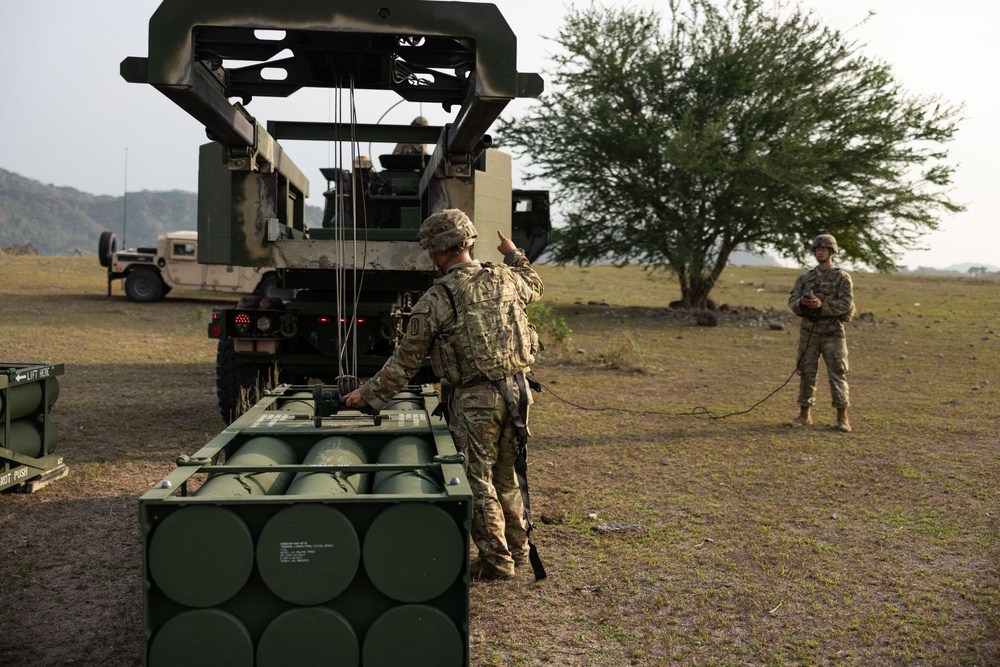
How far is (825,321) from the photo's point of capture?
8.25m

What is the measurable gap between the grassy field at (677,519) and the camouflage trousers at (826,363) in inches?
12.9

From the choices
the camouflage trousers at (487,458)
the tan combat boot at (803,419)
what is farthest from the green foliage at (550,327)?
the camouflage trousers at (487,458)

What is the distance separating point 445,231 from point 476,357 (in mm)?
572

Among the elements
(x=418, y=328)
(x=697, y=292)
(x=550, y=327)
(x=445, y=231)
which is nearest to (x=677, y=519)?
(x=418, y=328)

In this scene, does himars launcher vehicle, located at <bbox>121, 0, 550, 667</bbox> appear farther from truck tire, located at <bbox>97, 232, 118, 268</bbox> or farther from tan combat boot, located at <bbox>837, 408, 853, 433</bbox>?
truck tire, located at <bbox>97, 232, 118, 268</bbox>

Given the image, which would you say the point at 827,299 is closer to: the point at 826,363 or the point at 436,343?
the point at 826,363

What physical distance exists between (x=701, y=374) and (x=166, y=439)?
23.3 feet

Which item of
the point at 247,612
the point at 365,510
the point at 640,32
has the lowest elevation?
the point at 247,612

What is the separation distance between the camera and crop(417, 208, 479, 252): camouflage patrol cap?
13.6ft

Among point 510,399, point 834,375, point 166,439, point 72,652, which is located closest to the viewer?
point 72,652

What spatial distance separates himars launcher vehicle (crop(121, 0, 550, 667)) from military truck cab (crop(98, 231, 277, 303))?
41.5 ft

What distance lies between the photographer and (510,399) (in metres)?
4.21

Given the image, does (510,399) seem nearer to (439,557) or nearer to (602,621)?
(602,621)

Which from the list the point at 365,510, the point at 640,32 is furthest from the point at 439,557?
the point at 640,32
